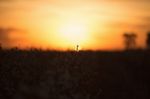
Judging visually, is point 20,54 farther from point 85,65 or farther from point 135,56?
point 135,56

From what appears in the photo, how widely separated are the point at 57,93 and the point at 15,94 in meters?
2.05

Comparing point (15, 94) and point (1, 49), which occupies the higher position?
point (1, 49)

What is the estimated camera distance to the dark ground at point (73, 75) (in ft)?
87.6

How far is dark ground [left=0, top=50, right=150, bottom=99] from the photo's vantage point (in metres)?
26.7

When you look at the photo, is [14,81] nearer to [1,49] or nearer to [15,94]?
[15,94]

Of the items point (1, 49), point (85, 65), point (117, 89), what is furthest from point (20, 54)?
point (117, 89)

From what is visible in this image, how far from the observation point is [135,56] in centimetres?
3048

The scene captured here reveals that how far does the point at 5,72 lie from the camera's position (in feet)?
90.9

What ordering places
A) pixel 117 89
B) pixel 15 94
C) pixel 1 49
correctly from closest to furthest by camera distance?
pixel 15 94 → pixel 117 89 → pixel 1 49

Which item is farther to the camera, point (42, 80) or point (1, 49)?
point (1, 49)

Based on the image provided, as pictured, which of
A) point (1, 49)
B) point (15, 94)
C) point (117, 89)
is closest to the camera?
point (15, 94)

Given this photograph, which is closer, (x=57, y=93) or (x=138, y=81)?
(x=57, y=93)

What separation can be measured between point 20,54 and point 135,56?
20.6ft

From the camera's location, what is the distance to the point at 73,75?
92.7ft
